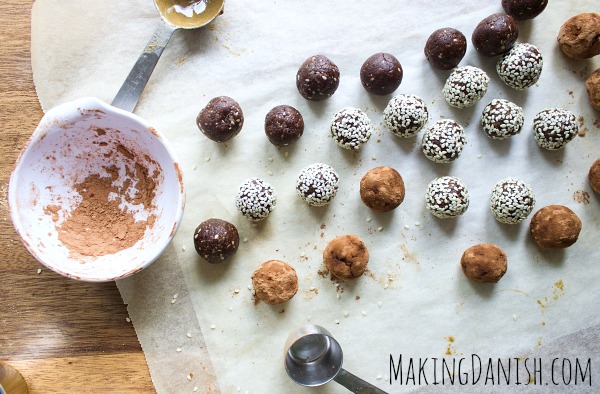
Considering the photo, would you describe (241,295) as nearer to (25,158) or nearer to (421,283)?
(421,283)

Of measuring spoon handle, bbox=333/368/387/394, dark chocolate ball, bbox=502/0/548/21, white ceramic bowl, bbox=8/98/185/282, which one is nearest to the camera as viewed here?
white ceramic bowl, bbox=8/98/185/282

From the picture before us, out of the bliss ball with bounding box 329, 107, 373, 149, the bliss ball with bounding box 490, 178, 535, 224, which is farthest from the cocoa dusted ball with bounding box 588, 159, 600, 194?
the bliss ball with bounding box 329, 107, 373, 149

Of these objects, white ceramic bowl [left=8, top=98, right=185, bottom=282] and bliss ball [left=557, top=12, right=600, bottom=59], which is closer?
white ceramic bowl [left=8, top=98, right=185, bottom=282]

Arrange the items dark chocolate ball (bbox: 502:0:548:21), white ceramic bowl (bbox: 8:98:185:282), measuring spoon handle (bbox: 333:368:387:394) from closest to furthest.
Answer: white ceramic bowl (bbox: 8:98:185:282) < measuring spoon handle (bbox: 333:368:387:394) < dark chocolate ball (bbox: 502:0:548:21)

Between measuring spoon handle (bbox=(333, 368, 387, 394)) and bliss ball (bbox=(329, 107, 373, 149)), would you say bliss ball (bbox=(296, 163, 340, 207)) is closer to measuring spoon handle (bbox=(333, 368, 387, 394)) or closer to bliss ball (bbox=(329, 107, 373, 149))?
bliss ball (bbox=(329, 107, 373, 149))

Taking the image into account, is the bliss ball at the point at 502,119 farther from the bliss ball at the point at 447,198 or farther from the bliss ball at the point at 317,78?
the bliss ball at the point at 317,78

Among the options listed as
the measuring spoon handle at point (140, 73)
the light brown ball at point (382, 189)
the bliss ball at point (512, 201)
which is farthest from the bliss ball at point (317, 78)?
the bliss ball at point (512, 201)
